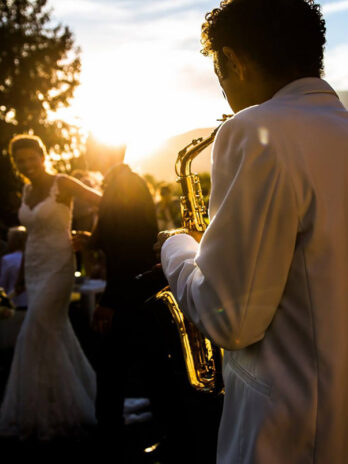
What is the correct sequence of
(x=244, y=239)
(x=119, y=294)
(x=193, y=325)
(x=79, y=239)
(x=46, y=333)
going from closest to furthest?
(x=244, y=239)
(x=193, y=325)
(x=119, y=294)
(x=46, y=333)
(x=79, y=239)

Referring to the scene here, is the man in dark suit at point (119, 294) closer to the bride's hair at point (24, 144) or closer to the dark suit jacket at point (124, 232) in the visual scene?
the dark suit jacket at point (124, 232)

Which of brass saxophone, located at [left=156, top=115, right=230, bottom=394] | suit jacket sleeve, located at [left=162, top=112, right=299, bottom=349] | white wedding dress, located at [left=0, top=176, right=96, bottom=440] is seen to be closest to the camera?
suit jacket sleeve, located at [left=162, top=112, right=299, bottom=349]

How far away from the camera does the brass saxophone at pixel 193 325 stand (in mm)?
2512

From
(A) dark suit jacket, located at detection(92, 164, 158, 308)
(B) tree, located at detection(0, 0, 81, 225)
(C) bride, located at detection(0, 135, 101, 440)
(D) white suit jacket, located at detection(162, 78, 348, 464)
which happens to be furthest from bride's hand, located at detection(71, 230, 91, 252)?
(B) tree, located at detection(0, 0, 81, 225)

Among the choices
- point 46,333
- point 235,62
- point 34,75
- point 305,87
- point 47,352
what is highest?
point 34,75

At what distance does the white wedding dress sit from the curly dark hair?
11.6ft

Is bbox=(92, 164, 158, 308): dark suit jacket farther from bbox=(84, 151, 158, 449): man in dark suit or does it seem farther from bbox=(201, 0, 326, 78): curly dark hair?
bbox=(201, 0, 326, 78): curly dark hair

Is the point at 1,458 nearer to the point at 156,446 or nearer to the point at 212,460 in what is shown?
the point at 156,446

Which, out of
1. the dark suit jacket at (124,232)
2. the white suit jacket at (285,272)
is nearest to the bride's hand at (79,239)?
the dark suit jacket at (124,232)

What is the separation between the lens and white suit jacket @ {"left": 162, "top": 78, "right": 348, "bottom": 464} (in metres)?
1.29

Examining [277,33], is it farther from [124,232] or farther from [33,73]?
[33,73]

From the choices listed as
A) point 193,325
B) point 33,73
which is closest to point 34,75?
point 33,73

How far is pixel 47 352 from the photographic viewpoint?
15.4 feet

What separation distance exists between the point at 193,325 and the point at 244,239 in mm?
1461
